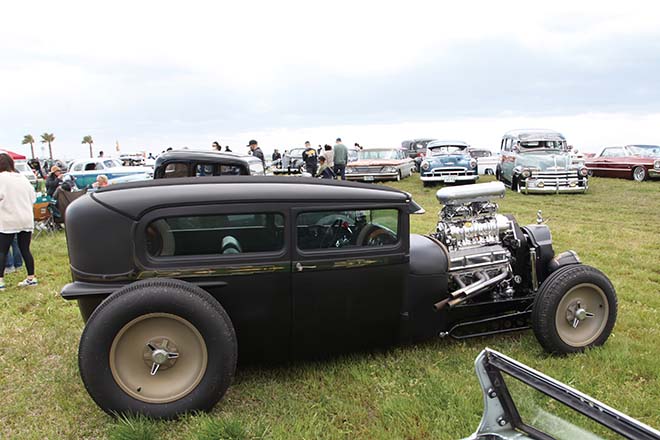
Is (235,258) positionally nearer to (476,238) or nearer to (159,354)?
(159,354)

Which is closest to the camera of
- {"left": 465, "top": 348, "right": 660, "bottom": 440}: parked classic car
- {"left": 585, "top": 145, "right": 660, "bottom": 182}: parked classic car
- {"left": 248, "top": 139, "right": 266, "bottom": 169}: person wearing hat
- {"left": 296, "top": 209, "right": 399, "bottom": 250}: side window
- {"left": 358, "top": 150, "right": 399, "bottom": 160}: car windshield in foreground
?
{"left": 465, "top": 348, "right": 660, "bottom": 440}: parked classic car

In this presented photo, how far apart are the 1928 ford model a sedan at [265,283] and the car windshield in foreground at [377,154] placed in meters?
15.3

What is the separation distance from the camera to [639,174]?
17.4 meters

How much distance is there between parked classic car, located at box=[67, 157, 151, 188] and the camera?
1603 cm

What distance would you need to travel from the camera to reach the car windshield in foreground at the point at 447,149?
17.5 meters

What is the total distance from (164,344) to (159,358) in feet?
0.28

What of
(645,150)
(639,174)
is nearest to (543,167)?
(639,174)

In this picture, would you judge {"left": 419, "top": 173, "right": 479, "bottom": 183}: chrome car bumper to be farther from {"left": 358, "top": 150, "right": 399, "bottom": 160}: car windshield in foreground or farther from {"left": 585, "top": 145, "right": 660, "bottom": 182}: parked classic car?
{"left": 585, "top": 145, "right": 660, "bottom": 182}: parked classic car

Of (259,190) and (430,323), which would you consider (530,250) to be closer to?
(430,323)

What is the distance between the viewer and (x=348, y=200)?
331cm

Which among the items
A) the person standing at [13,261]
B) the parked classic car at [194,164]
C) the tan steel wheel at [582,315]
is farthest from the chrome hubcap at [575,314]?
the person standing at [13,261]

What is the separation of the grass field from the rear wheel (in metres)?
14.7

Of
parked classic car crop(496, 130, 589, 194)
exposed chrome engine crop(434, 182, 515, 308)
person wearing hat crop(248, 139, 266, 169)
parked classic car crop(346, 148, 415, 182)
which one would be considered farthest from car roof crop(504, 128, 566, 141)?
exposed chrome engine crop(434, 182, 515, 308)

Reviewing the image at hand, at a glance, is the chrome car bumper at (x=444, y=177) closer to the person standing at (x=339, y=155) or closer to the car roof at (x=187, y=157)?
the person standing at (x=339, y=155)
